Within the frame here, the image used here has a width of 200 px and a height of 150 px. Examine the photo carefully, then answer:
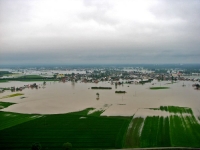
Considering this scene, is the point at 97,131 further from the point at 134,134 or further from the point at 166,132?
the point at 166,132

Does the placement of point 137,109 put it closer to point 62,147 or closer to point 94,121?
point 94,121

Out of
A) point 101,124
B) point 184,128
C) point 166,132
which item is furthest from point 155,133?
point 101,124

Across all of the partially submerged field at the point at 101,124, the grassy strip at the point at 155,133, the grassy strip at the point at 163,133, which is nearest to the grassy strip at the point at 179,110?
the partially submerged field at the point at 101,124

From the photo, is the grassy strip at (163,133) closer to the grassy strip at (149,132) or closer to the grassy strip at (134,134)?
the grassy strip at (149,132)

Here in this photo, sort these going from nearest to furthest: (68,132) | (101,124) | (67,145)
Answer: (67,145)
(68,132)
(101,124)

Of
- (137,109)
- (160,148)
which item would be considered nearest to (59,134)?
(160,148)

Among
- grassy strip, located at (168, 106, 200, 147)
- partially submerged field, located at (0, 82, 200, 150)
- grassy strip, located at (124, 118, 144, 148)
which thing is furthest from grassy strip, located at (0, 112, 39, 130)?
grassy strip, located at (168, 106, 200, 147)
